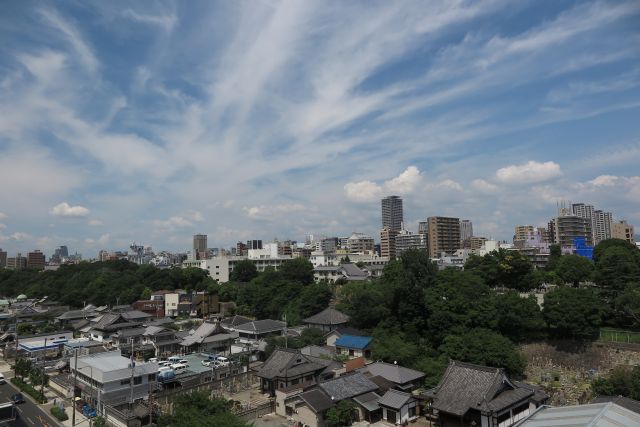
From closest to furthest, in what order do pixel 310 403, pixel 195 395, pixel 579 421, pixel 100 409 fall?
pixel 579 421
pixel 195 395
pixel 310 403
pixel 100 409

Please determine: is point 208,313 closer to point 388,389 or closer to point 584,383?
point 388,389

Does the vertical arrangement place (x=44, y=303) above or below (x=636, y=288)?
below

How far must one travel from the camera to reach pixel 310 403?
26.6m

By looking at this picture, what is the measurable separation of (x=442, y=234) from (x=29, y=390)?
108 metres

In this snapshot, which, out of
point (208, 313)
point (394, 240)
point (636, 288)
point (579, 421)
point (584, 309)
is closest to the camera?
point (579, 421)

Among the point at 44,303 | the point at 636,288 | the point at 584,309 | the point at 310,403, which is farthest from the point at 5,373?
the point at 636,288

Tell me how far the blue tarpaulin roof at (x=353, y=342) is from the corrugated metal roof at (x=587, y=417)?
22739 mm

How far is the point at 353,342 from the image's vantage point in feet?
135

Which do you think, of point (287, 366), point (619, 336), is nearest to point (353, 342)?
point (287, 366)

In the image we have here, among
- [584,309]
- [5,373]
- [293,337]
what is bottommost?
[5,373]

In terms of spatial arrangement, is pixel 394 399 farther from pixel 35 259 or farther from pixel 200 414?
pixel 35 259

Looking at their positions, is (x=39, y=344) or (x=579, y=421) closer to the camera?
(x=579, y=421)

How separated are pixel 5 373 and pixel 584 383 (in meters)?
52.6

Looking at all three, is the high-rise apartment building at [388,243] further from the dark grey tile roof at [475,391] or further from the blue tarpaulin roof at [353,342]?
the dark grey tile roof at [475,391]
